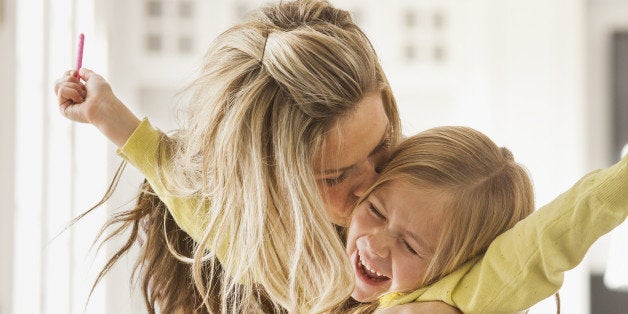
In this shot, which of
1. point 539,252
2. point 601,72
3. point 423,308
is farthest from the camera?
point 601,72

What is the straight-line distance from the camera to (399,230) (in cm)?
118

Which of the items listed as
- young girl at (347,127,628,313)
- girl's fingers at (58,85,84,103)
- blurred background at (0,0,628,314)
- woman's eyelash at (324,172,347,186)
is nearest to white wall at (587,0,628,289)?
blurred background at (0,0,628,314)

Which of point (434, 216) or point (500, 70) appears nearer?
point (434, 216)

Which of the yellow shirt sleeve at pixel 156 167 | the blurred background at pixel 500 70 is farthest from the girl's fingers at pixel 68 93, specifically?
the blurred background at pixel 500 70

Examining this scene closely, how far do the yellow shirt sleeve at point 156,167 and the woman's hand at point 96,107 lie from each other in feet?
0.08

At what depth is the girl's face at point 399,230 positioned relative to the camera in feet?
3.88

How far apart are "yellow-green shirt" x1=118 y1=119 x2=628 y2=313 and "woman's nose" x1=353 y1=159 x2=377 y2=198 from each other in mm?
149

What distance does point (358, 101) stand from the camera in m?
1.15

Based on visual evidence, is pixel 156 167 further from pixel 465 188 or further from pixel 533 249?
pixel 533 249

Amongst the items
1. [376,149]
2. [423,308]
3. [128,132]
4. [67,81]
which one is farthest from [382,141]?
[67,81]

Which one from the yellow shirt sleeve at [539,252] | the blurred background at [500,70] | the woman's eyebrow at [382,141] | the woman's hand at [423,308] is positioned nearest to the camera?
the yellow shirt sleeve at [539,252]

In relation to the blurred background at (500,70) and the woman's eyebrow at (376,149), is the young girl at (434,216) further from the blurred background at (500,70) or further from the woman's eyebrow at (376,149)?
the blurred background at (500,70)

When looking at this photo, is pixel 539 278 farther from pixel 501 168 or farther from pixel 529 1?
pixel 529 1

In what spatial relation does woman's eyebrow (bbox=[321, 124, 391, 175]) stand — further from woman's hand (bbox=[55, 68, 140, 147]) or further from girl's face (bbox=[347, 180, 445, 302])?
woman's hand (bbox=[55, 68, 140, 147])
